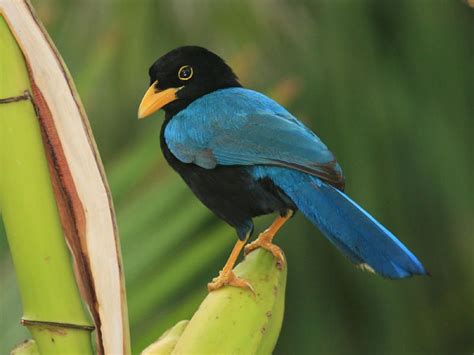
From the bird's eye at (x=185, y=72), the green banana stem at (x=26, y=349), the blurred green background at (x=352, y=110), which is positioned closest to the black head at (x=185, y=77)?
the bird's eye at (x=185, y=72)

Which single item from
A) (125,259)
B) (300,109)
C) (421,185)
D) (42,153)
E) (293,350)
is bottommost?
(293,350)

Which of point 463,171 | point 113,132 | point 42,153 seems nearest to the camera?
point 42,153

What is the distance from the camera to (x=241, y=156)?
1.19 meters

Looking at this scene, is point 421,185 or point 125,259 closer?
point 125,259

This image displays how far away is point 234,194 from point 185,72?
24 cm

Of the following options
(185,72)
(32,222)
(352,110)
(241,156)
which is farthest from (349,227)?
(352,110)

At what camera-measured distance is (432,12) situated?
5.66 feet

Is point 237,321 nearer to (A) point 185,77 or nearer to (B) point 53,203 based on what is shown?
(B) point 53,203

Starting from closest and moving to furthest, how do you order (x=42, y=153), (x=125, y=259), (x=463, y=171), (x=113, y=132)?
(x=42, y=153), (x=125, y=259), (x=463, y=171), (x=113, y=132)

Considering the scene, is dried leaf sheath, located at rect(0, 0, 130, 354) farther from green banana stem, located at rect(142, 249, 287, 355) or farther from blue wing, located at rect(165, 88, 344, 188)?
blue wing, located at rect(165, 88, 344, 188)

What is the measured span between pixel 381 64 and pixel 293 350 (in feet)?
2.02

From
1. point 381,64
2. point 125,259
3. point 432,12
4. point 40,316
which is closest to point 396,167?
point 381,64

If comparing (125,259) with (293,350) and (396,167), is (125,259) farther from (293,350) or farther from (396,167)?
(396,167)

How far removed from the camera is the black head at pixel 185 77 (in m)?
1.29
